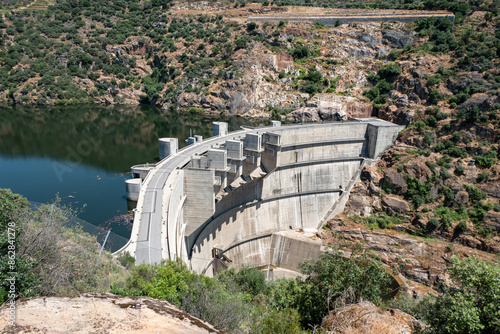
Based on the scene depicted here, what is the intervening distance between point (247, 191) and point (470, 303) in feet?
77.4

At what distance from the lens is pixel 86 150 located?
152 feet

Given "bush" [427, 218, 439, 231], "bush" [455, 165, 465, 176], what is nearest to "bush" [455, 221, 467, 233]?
"bush" [427, 218, 439, 231]

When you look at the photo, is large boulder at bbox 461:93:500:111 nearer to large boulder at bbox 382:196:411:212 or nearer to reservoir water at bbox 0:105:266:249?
large boulder at bbox 382:196:411:212

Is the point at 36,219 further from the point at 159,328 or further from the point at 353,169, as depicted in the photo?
the point at 353,169

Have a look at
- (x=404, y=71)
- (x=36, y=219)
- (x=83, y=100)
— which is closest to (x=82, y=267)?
(x=36, y=219)

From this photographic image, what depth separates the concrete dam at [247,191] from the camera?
19797mm

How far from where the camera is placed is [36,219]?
1239cm

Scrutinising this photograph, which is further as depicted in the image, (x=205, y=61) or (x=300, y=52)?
(x=205, y=61)

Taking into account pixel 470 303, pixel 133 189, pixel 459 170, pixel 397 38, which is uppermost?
pixel 397 38

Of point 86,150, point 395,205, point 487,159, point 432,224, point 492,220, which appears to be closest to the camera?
point 492,220

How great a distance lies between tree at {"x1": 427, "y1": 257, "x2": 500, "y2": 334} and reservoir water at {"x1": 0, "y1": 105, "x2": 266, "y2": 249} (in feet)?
38.4

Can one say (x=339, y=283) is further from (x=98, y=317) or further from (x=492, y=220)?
(x=492, y=220)

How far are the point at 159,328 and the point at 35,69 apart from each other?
80.4 m

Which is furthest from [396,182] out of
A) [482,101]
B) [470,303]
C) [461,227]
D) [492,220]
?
[470,303]
